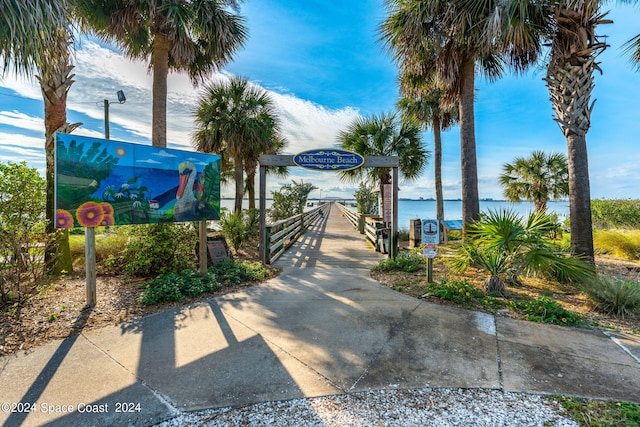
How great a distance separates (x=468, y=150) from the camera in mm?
6902

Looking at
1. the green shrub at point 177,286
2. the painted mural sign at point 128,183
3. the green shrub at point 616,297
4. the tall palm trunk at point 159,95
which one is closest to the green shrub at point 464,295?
the green shrub at point 616,297

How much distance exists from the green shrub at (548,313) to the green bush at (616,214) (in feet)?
45.6

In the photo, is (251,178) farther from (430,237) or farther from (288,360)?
(288,360)

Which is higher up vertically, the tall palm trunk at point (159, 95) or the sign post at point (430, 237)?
the tall palm trunk at point (159, 95)

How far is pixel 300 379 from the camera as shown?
7.34ft

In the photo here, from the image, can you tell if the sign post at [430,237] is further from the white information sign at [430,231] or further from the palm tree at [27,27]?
the palm tree at [27,27]

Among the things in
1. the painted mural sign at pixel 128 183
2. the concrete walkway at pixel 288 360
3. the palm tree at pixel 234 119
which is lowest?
the concrete walkway at pixel 288 360

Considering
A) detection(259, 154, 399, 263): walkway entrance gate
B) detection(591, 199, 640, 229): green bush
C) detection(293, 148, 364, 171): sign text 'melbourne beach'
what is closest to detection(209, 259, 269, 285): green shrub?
detection(259, 154, 399, 263): walkway entrance gate

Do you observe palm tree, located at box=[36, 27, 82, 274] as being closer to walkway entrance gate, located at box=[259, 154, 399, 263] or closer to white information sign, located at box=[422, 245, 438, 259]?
walkway entrance gate, located at box=[259, 154, 399, 263]

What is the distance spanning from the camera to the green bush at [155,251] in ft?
15.9

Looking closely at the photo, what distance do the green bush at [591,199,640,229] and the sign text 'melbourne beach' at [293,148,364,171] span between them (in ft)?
46.2

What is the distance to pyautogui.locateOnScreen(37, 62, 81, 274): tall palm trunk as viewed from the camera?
15.6ft

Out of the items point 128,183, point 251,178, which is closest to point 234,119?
point 251,178

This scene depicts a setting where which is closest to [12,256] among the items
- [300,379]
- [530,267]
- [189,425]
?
[189,425]
